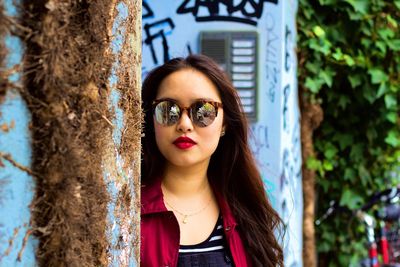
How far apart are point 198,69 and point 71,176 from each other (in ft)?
3.40

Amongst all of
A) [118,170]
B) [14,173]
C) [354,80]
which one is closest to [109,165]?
[118,170]

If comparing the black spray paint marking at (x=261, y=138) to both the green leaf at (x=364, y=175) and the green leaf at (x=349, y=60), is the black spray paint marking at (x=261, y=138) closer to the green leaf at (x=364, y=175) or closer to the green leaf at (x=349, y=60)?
the green leaf at (x=349, y=60)

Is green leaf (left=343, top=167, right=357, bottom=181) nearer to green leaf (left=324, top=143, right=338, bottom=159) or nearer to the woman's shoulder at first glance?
green leaf (left=324, top=143, right=338, bottom=159)

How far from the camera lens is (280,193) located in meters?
4.39

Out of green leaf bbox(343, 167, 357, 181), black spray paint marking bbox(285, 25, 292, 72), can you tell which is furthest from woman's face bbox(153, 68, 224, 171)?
green leaf bbox(343, 167, 357, 181)

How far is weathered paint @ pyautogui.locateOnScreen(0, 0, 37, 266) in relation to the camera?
1.27 meters

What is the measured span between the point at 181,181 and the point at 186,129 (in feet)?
0.68

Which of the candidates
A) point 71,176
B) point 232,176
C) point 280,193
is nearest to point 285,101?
Result: point 280,193

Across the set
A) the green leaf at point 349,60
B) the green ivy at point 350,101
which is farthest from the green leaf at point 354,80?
the green leaf at point 349,60

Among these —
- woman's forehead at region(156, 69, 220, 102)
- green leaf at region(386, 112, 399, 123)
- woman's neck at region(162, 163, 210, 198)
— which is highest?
woman's forehead at region(156, 69, 220, 102)

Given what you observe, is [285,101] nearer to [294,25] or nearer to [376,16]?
[294,25]

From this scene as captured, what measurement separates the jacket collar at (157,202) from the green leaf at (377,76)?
3177 millimetres

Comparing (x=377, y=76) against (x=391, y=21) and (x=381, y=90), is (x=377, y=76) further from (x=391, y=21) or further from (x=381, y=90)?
(x=391, y=21)

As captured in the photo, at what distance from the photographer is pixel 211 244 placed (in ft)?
7.38
